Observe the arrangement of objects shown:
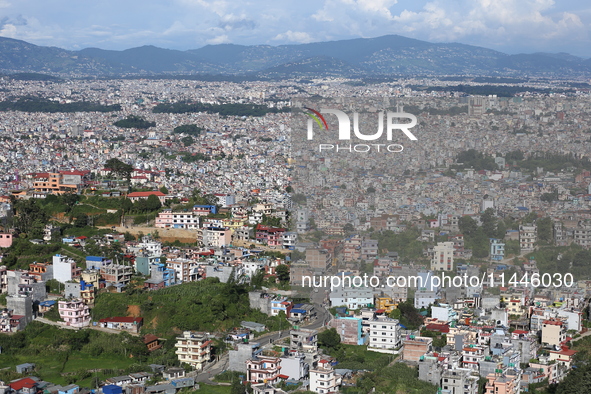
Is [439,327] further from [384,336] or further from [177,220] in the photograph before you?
[177,220]

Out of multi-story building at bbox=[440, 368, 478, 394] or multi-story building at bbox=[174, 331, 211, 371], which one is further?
multi-story building at bbox=[174, 331, 211, 371]

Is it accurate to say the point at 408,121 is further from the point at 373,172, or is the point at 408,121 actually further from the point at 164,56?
the point at 164,56

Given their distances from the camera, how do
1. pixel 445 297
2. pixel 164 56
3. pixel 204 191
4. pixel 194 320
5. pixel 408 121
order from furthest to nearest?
pixel 164 56 < pixel 204 191 < pixel 408 121 < pixel 445 297 < pixel 194 320

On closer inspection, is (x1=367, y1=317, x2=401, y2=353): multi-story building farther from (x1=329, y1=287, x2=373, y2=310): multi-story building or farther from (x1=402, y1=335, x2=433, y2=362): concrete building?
(x1=329, y1=287, x2=373, y2=310): multi-story building

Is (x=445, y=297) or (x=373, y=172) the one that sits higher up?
(x=373, y=172)

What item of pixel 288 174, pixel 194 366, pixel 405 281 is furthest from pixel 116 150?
pixel 194 366

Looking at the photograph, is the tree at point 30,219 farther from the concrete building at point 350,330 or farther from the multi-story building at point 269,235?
the concrete building at point 350,330

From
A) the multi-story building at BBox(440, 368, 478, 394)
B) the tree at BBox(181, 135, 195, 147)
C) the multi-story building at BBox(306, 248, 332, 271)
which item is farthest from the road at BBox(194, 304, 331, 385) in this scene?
the tree at BBox(181, 135, 195, 147)
